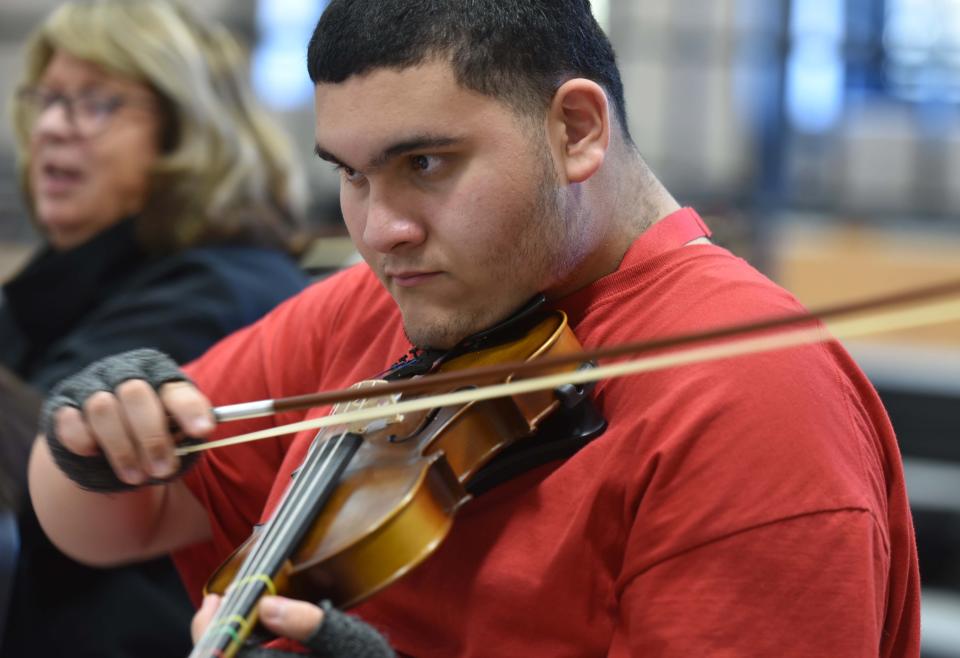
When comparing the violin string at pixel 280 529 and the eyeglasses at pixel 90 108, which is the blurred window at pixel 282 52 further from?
the violin string at pixel 280 529

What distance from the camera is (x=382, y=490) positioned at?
3.26 feet

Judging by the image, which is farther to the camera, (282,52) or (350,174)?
(282,52)

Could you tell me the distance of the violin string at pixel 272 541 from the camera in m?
0.93

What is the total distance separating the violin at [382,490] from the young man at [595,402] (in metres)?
0.04

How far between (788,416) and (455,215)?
1.04 ft

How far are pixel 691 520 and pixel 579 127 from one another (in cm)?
36

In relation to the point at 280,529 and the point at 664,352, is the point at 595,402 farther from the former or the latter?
the point at 280,529

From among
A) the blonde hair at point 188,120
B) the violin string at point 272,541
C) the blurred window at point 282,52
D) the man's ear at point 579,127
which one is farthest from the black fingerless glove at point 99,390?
the blurred window at point 282,52

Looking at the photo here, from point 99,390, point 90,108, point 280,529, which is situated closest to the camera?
point 280,529

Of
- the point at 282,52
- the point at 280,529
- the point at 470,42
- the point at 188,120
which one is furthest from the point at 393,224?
the point at 282,52

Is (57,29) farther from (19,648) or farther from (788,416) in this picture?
(788,416)

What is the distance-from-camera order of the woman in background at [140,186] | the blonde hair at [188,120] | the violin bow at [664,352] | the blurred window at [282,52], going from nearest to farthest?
1. the violin bow at [664,352]
2. the woman in background at [140,186]
3. the blonde hair at [188,120]
4. the blurred window at [282,52]

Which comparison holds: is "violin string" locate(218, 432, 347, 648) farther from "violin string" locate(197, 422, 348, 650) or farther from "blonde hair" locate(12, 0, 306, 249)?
"blonde hair" locate(12, 0, 306, 249)

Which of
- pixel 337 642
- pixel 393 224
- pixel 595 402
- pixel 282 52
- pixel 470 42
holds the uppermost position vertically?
pixel 470 42
